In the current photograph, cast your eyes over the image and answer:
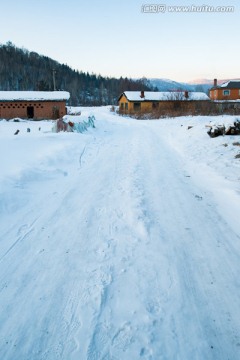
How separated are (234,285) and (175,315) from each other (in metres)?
0.95

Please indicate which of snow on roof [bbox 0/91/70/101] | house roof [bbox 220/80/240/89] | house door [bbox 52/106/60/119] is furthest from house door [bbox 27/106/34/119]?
house roof [bbox 220/80/240/89]

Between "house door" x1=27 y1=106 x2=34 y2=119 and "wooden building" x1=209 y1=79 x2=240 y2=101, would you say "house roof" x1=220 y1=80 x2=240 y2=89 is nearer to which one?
"wooden building" x1=209 y1=79 x2=240 y2=101

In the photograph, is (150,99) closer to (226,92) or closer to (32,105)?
(226,92)

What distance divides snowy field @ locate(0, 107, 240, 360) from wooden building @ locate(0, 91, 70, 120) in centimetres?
2688

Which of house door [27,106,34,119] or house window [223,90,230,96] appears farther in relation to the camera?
house window [223,90,230,96]

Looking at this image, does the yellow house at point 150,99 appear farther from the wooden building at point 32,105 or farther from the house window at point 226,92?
the wooden building at point 32,105

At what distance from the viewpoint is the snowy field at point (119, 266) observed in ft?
8.80

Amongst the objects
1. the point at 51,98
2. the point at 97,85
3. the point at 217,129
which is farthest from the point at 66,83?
the point at 217,129

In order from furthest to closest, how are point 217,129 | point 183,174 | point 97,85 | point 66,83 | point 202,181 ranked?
point 97,85
point 66,83
point 217,129
point 183,174
point 202,181

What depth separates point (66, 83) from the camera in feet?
385

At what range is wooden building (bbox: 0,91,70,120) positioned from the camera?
3262 centimetres

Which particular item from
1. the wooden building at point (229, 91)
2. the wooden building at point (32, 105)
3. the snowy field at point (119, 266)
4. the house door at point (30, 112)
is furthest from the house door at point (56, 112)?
the wooden building at point (229, 91)

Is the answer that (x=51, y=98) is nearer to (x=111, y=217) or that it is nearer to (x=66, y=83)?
(x=111, y=217)

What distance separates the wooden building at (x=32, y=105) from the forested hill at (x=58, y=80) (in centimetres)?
5416
